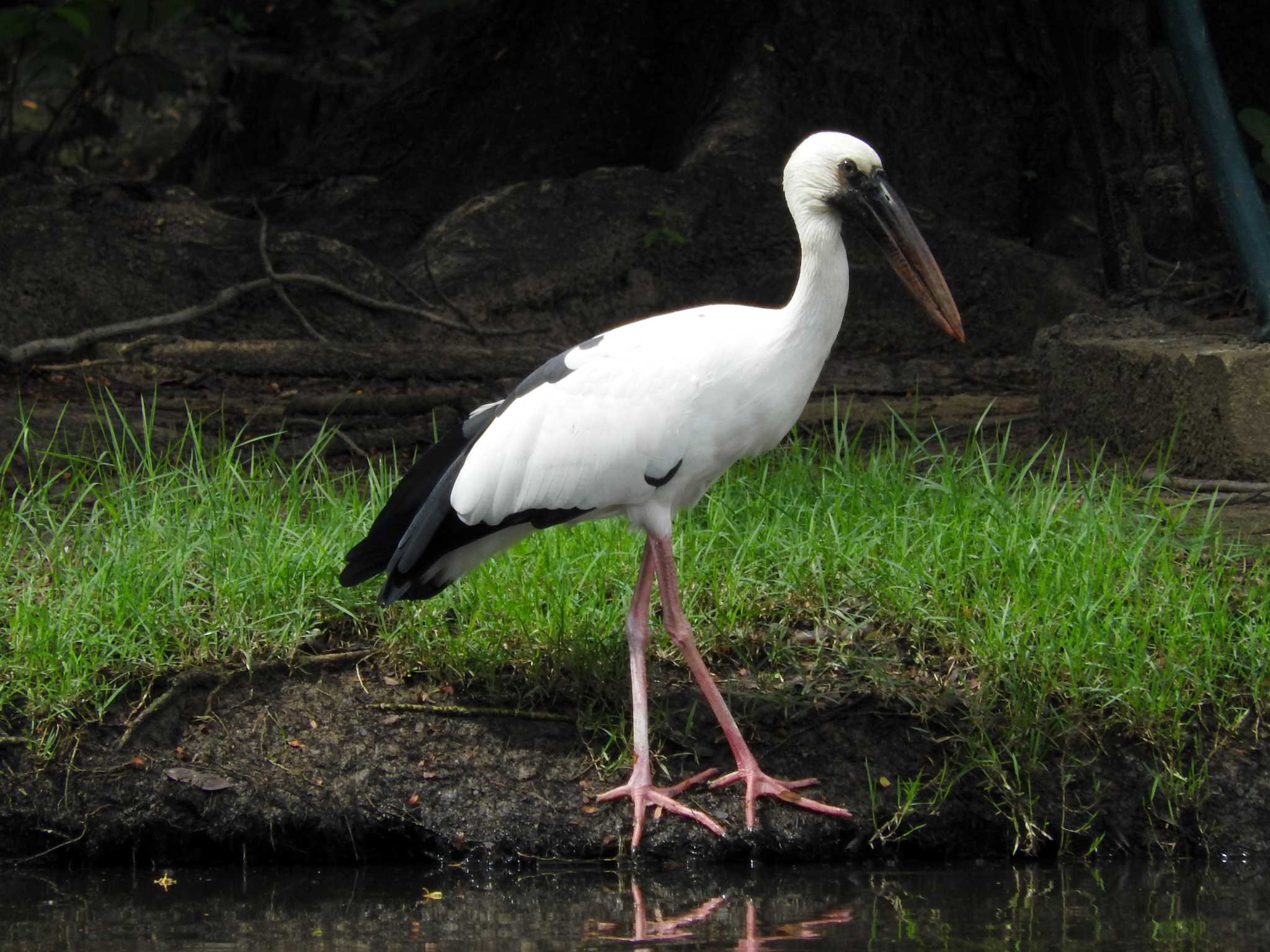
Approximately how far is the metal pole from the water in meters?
2.22

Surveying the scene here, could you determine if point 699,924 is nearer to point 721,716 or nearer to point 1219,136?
point 721,716

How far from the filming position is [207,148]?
27.8ft

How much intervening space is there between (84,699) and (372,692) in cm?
66

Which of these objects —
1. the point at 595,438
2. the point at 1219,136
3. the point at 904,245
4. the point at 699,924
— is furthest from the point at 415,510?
the point at 1219,136

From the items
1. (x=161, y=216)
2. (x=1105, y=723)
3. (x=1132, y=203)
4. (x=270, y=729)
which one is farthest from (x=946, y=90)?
(x=270, y=729)

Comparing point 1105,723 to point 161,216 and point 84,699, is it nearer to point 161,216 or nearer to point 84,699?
point 84,699

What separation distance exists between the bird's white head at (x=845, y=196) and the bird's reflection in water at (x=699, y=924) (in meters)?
1.37

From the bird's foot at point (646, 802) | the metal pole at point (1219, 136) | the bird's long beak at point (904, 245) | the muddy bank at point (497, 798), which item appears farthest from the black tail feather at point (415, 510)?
the metal pole at point (1219, 136)

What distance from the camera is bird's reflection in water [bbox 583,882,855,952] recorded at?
3.11 m

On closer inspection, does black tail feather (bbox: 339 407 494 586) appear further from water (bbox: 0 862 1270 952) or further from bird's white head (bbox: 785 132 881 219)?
bird's white head (bbox: 785 132 881 219)

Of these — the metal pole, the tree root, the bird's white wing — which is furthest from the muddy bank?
the tree root

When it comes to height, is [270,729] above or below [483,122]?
below

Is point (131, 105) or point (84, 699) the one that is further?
point (131, 105)

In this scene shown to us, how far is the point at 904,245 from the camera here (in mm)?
3797
